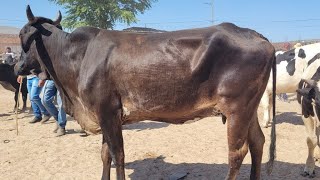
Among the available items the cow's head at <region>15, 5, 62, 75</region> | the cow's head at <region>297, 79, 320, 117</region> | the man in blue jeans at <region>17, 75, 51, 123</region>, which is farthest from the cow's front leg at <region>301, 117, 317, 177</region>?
the man in blue jeans at <region>17, 75, 51, 123</region>

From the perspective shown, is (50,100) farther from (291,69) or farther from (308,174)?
(291,69)

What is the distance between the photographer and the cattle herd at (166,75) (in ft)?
12.4

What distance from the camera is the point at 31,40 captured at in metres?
4.51

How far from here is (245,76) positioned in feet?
12.3

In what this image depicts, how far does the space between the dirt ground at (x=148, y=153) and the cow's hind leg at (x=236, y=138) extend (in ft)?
3.75

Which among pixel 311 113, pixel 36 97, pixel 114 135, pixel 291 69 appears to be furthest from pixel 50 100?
pixel 291 69

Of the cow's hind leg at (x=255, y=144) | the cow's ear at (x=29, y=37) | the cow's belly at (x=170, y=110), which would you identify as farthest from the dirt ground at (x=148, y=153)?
the cow's ear at (x=29, y=37)

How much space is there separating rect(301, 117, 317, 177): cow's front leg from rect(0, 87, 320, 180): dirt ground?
13cm

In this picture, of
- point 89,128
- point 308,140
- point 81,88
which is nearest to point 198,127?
point 308,140

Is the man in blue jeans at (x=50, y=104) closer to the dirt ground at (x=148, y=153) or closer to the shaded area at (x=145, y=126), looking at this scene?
the dirt ground at (x=148, y=153)

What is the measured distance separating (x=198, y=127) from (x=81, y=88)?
4.46 meters

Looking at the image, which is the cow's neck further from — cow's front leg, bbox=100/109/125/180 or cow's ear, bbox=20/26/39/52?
cow's front leg, bbox=100/109/125/180

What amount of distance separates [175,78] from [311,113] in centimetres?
244

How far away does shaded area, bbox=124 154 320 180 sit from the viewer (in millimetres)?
5000
